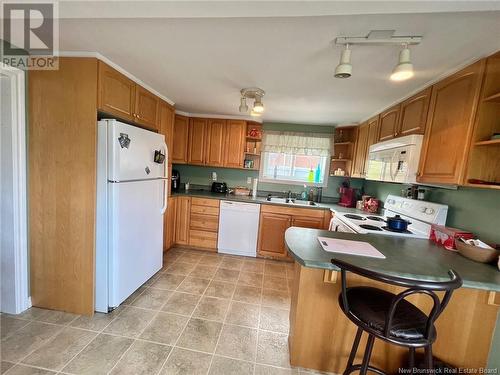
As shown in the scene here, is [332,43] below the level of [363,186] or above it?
above

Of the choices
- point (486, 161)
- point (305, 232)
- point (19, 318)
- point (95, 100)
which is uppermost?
point (95, 100)

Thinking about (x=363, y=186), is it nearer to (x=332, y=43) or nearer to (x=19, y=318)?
(x=332, y=43)

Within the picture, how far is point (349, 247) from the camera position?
1457mm

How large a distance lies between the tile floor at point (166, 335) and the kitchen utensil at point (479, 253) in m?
1.34

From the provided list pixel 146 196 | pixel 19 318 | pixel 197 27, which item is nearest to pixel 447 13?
pixel 197 27

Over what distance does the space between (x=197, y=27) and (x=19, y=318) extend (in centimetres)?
259

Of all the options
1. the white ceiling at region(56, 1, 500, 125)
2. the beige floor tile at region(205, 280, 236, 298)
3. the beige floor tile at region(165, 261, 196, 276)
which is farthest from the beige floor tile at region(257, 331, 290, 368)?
the white ceiling at region(56, 1, 500, 125)

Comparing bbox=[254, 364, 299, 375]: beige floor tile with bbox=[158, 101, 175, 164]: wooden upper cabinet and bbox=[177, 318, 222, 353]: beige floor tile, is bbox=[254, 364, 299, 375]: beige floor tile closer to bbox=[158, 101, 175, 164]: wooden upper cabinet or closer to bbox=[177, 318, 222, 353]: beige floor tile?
bbox=[177, 318, 222, 353]: beige floor tile

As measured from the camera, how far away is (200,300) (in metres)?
2.22

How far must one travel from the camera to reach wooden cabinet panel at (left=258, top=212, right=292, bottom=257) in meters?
3.25

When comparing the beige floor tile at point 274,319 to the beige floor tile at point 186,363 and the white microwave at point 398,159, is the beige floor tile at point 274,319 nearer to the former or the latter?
the beige floor tile at point 186,363

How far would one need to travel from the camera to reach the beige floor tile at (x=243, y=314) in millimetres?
1950

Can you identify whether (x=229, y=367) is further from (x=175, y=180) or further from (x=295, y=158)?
(x=295, y=158)

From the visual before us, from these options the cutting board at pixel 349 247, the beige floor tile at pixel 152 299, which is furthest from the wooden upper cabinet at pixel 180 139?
the cutting board at pixel 349 247
